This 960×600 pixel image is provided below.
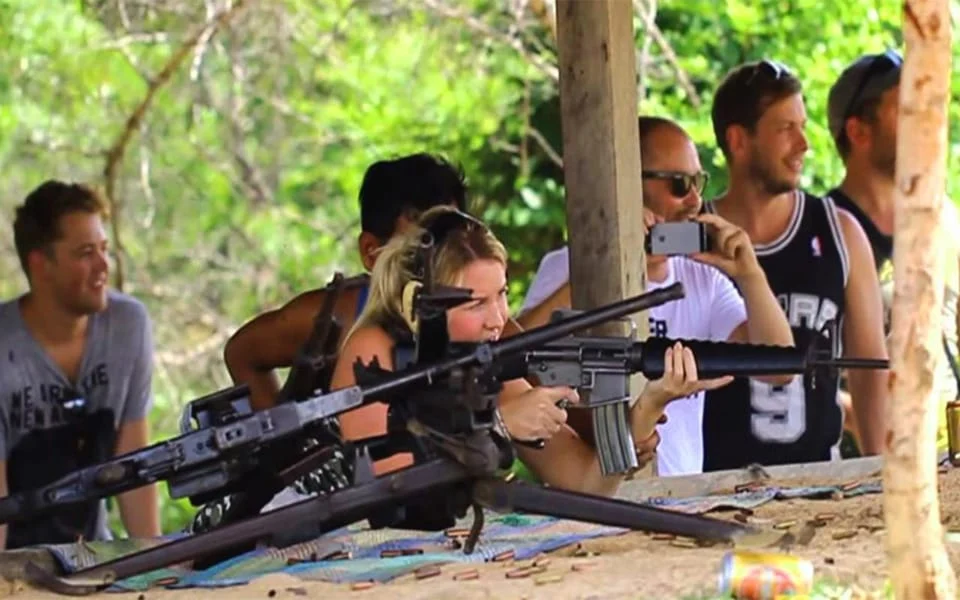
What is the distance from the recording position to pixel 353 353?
4.57 meters

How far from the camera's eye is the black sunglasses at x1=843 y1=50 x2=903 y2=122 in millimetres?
7090

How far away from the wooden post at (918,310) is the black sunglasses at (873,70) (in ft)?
12.2

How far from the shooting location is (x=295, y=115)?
14500 mm

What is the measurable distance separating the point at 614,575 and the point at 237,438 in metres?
0.73

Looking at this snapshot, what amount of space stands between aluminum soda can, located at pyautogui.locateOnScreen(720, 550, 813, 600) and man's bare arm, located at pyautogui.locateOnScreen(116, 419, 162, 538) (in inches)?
153

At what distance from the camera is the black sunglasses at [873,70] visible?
7.09 m

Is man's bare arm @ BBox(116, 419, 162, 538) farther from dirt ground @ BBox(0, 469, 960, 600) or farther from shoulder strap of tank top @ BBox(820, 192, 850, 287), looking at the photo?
dirt ground @ BBox(0, 469, 960, 600)

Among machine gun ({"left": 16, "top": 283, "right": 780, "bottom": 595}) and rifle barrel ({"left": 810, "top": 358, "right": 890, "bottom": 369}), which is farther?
rifle barrel ({"left": 810, "top": 358, "right": 890, "bottom": 369})

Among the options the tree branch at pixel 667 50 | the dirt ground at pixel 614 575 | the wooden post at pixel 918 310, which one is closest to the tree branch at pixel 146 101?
the tree branch at pixel 667 50

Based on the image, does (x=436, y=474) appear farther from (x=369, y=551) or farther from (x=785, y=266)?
(x=785, y=266)

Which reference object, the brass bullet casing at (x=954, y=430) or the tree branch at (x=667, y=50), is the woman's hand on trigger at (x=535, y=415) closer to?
the brass bullet casing at (x=954, y=430)

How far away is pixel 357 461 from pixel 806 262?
8.86ft

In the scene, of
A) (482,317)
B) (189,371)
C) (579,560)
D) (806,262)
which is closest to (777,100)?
(806,262)

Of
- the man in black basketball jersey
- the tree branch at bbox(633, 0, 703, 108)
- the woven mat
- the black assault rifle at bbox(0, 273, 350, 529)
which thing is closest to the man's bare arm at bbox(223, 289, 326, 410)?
the woven mat
